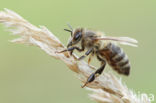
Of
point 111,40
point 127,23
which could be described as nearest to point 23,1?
point 127,23

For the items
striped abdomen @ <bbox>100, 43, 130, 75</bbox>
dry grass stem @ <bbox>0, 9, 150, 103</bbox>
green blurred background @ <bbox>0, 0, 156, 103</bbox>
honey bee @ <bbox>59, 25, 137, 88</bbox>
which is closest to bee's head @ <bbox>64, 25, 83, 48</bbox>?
honey bee @ <bbox>59, 25, 137, 88</bbox>

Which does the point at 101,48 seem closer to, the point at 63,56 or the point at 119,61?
the point at 119,61

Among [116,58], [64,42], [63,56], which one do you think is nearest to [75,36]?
[116,58]

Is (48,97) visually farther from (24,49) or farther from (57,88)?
Result: (24,49)

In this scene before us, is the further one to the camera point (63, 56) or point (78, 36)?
point (78, 36)

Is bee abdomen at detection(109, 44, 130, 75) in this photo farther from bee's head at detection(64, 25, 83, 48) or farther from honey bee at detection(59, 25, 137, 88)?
bee's head at detection(64, 25, 83, 48)

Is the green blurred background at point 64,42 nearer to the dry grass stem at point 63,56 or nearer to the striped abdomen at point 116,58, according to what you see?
the striped abdomen at point 116,58
